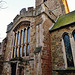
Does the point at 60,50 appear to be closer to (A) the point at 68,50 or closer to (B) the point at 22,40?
(A) the point at 68,50

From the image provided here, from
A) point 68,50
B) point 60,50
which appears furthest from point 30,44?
point 68,50

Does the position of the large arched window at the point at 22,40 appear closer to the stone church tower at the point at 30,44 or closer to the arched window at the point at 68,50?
the stone church tower at the point at 30,44

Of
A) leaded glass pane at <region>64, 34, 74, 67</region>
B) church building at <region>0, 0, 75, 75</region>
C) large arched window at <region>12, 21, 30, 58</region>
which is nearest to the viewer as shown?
leaded glass pane at <region>64, 34, 74, 67</region>

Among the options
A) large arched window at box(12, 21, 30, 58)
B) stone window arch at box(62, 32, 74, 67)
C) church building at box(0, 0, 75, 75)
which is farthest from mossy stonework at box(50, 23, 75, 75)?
large arched window at box(12, 21, 30, 58)

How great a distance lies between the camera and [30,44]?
315 inches

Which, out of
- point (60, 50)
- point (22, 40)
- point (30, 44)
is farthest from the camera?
point (22, 40)

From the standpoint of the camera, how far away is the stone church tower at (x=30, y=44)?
6.55 m

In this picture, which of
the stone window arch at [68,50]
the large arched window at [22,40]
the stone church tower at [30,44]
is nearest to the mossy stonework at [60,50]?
the stone window arch at [68,50]

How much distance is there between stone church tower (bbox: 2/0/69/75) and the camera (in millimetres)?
6551

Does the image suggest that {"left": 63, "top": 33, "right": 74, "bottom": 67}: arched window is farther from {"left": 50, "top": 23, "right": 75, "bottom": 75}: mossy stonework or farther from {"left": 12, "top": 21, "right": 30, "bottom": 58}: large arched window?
{"left": 12, "top": 21, "right": 30, "bottom": 58}: large arched window

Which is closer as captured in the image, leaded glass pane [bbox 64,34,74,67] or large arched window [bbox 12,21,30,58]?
leaded glass pane [bbox 64,34,74,67]

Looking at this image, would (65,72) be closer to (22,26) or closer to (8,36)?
(22,26)

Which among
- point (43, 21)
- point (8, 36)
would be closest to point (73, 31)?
point (43, 21)

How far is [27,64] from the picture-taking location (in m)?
7.26
